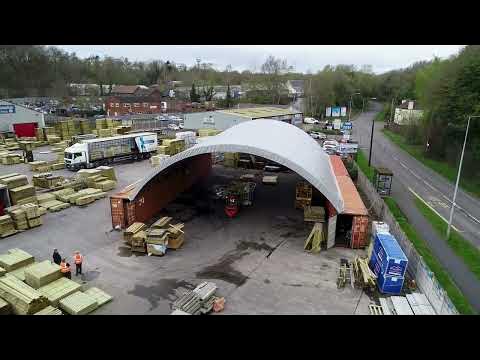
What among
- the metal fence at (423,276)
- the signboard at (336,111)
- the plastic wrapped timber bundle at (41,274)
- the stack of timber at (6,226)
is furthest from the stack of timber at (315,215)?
the signboard at (336,111)

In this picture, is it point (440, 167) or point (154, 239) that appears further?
point (440, 167)

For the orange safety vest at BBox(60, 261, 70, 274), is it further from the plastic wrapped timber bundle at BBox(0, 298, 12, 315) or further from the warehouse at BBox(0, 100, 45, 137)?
the warehouse at BBox(0, 100, 45, 137)

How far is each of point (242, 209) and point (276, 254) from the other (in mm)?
6658

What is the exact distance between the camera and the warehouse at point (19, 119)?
155ft

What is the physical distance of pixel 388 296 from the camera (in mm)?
14188

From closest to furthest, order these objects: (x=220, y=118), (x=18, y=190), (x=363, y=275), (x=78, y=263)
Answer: (x=363, y=275)
(x=78, y=263)
(x=18, y=190)
(x=220, y=118)

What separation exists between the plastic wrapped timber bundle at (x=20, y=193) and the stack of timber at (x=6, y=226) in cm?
296

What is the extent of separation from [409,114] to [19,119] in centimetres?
6211

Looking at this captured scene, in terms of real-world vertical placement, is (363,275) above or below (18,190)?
below

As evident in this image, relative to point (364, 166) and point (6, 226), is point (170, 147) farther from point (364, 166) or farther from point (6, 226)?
point (364, 166)

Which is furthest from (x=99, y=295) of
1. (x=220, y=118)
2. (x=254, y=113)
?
(x=254, y=113)

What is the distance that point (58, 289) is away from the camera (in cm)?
1350
